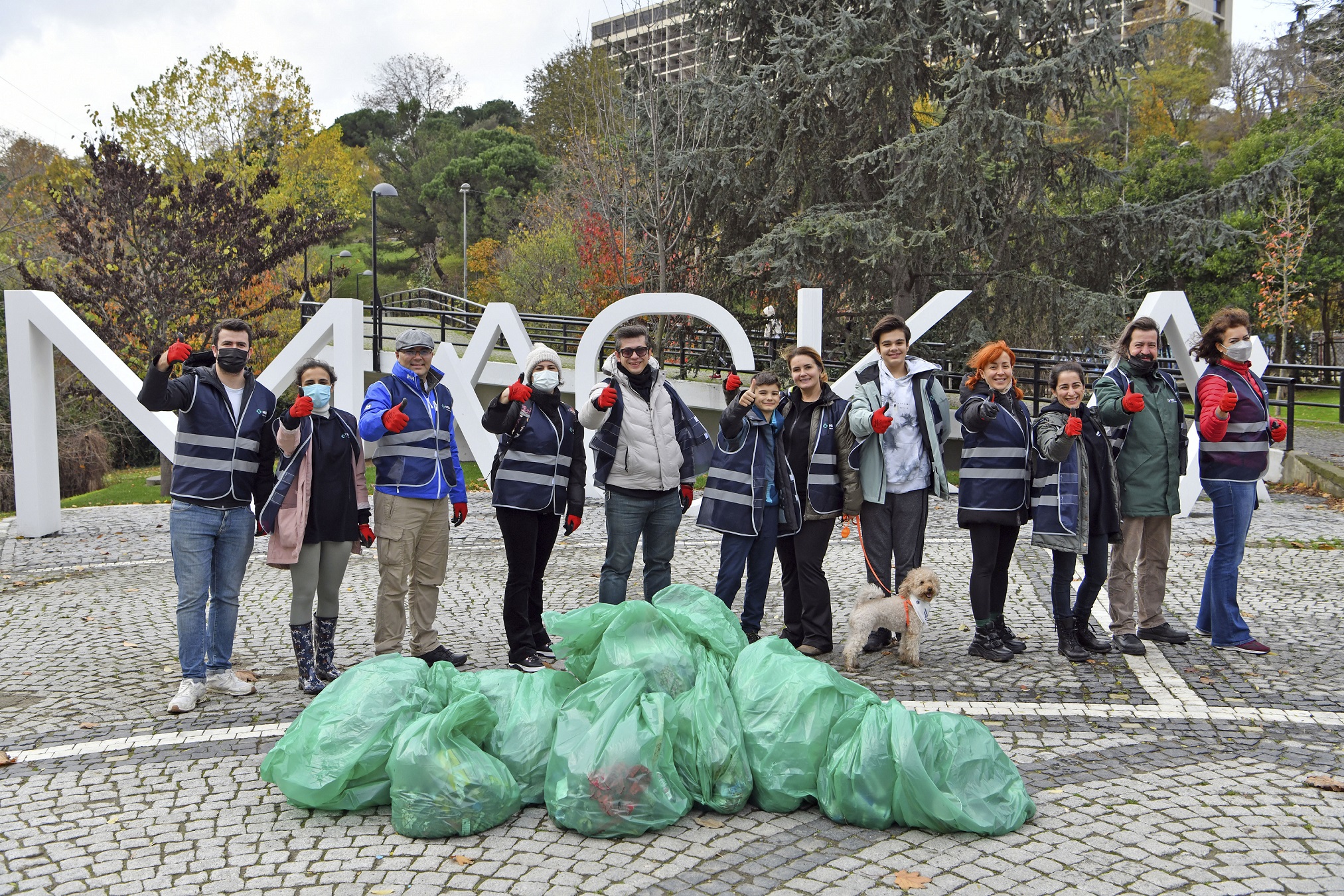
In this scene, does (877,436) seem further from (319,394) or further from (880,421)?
(319,394)

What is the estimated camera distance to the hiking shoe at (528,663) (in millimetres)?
5113

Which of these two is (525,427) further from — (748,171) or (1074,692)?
(748,171)

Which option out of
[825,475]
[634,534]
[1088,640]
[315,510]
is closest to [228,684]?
[315,510]

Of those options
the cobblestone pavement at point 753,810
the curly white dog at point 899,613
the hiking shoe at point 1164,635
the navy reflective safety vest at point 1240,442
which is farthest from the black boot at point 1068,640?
the navy reflective safety vest at point 1240,442

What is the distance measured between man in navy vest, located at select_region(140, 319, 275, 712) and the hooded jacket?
2877 millimetres

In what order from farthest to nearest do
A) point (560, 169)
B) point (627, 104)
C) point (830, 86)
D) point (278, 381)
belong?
point (560, 169)
point (627, 104)
point (830, 86)
point (278, 381)

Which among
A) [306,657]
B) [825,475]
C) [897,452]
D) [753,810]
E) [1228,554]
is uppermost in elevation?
[897,452]

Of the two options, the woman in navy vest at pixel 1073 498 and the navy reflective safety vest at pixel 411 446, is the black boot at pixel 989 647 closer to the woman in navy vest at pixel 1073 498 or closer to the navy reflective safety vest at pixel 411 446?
the woman in navy vest at pixel 1073 498

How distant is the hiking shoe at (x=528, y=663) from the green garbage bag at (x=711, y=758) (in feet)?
5.92

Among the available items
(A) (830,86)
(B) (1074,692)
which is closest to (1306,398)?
(A) (830,86)

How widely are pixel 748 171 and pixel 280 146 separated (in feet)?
47.9

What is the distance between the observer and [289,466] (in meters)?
4.62

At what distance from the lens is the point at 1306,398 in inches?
843

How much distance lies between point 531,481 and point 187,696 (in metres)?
1.82
